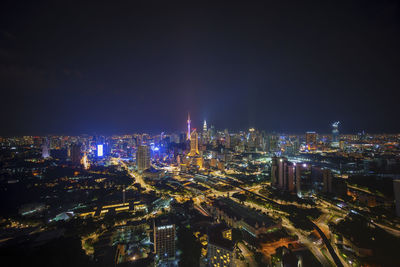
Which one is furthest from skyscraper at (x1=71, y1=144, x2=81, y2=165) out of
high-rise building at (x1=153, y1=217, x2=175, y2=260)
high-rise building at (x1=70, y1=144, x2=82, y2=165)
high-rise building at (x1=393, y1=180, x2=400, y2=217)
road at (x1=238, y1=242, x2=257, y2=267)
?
high-rise building at (x1=393, y1=180, x2=400, y2=217)

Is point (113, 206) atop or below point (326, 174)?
below

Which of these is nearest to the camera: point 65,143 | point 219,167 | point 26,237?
point 26,237

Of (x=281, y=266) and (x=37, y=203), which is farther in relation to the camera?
(x=37, y=203)

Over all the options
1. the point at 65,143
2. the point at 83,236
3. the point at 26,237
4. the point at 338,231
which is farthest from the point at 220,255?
the point at 65,143

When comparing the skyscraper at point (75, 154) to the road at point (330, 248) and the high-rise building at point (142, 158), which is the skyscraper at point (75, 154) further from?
the road at point (330, 248)

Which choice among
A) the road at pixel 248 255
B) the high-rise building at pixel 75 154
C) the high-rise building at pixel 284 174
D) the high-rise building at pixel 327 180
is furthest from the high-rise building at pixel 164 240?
the high-rise building at pixel 75 154

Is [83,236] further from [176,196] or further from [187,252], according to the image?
[176,196]

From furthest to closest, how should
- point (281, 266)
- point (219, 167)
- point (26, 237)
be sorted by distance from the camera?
point (219, 167) → point (26, 237) → point (281, 266)
